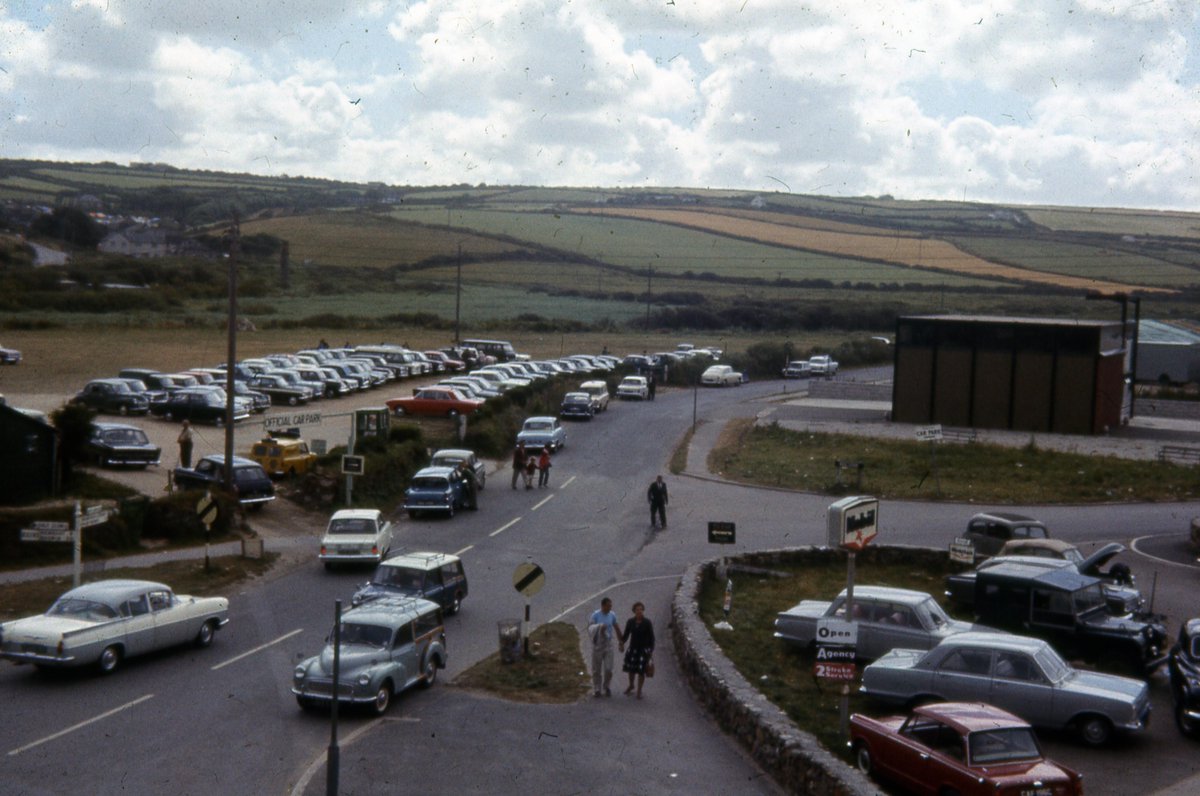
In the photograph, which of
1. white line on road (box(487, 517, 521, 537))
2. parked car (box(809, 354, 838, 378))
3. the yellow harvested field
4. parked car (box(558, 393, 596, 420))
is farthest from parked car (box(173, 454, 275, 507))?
the yellow harvested field

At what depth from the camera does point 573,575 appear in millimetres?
27000

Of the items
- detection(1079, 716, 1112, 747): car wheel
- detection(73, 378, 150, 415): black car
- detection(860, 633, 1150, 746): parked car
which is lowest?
detection(1079, 716, 1112, 747): car wheel

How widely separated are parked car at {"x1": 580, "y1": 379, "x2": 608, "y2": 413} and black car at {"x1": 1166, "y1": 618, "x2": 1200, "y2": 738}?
135 feet

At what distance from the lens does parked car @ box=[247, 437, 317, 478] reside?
36.4 m

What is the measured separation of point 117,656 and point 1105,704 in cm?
1441

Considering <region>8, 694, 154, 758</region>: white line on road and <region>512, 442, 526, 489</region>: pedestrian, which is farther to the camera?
<region>512, 442, 526, 489</region>: pedestrian

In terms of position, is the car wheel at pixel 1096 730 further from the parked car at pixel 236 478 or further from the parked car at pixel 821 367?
the parked car at pixel 821 367

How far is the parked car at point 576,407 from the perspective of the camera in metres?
55.1

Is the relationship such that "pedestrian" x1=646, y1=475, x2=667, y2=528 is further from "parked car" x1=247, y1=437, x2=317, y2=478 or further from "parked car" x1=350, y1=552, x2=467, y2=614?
"parked car" x1=350, y1=552, x2=467, y2=614

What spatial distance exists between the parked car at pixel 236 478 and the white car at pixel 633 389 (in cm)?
3383

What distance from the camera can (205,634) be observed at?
64.5 ft

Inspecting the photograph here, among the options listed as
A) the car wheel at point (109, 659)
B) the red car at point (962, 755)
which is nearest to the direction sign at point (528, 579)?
the car wheel at point (109, 659)

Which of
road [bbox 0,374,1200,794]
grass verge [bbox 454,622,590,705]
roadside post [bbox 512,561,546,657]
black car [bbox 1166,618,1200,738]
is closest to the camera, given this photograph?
road [bbox 0,374,1200,794]

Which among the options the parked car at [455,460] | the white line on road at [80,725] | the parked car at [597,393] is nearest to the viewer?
the white line on road at [80,725]
